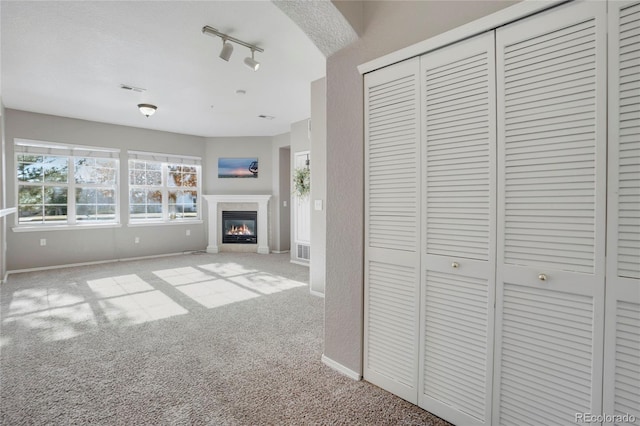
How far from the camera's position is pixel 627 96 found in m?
1.19

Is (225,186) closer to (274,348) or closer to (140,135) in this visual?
(140,135)

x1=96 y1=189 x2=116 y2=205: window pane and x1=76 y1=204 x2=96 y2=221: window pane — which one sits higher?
x1=96 y1=189 x2=116 y2=205: window pane

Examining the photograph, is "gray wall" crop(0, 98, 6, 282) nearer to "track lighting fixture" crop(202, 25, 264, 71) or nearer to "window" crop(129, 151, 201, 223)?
"window" crop(129, 151, 201, 223)

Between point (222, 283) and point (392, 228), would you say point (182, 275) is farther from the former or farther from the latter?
point (392, 228)

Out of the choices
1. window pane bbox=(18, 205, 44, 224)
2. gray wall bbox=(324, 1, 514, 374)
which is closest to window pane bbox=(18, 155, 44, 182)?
window pane bbox=(18, 205, 44, 224)

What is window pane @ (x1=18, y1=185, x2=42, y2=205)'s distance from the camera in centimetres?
536

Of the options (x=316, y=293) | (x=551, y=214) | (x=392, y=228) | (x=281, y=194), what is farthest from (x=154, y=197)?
(x=551, y=214)

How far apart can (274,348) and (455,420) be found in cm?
143

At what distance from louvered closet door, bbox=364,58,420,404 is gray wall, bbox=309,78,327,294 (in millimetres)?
1948

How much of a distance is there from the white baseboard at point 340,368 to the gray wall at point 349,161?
20 mm

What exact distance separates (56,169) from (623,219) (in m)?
7.46

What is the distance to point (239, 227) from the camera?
7.54 m

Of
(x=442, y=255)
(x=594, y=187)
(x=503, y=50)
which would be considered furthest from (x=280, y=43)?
(x=594, y=187)

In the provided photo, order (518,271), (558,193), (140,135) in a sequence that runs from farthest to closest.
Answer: (140,135), (518,271), (558,193)
